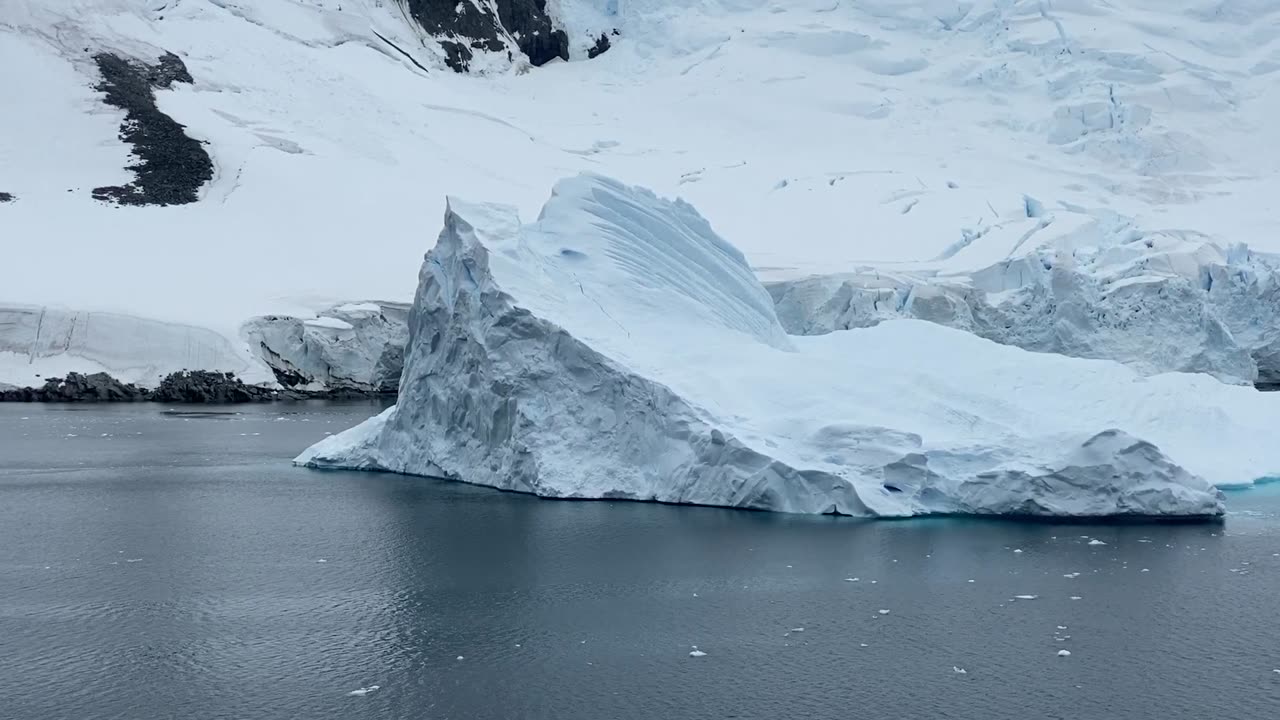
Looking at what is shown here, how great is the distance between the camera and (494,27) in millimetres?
53688

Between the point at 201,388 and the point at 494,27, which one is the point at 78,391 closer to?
the point at 201,388

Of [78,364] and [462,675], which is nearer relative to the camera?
[462,675]

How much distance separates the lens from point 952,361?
14.2 m

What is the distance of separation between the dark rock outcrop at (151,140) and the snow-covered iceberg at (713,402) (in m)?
22.8

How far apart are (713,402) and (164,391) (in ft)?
58.4

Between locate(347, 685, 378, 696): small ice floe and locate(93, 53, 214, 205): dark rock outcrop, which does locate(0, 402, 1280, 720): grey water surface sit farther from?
locate(93, 53, 214, 205): dark rock outcrop

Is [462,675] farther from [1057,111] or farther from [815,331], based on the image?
[1057,111]

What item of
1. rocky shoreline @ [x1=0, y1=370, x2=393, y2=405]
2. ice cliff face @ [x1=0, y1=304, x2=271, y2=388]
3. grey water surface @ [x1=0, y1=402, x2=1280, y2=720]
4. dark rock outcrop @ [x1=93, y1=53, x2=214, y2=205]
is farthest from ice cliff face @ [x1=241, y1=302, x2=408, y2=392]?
grey water surface @ [x1=0, y1=402, x2=1280, y2=720]

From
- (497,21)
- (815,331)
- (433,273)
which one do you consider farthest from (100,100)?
(433,273)

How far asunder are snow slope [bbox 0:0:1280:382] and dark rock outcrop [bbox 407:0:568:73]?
0.97 meters

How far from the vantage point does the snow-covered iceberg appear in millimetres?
11516

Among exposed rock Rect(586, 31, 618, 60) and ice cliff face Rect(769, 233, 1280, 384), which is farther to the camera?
exposed rock Rect(586, 31, 618, 60)

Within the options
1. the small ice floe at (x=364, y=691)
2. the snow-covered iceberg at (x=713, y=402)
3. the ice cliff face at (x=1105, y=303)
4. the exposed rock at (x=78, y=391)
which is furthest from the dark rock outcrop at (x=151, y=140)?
the small ice floe at (x=364, y=691)

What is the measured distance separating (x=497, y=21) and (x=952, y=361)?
44009mm
